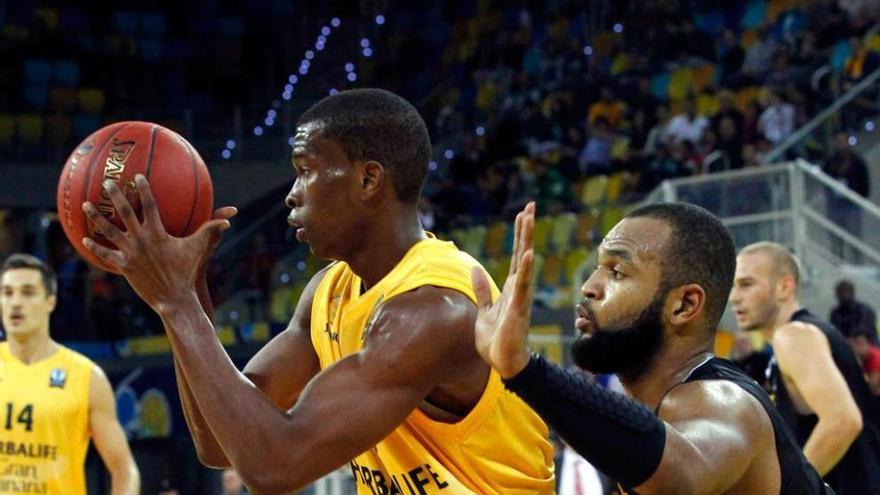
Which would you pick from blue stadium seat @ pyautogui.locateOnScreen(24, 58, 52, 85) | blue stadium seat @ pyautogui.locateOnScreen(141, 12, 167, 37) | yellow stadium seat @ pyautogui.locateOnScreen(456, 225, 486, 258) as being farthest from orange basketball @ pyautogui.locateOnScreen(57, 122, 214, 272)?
blue stadium seat @ pyautogui.locateOnScreen(141, 12, 167, 37)

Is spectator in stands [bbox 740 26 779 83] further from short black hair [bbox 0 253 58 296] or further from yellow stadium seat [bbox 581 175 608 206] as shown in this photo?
short black hair [bbox 0 253 58 296]

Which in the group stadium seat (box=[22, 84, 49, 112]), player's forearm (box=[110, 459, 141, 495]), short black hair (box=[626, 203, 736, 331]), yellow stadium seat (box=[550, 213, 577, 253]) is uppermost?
short black hair (box=[626, 203, 736, 331])

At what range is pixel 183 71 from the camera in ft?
65.7

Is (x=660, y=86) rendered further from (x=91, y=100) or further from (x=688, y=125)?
(x=91, y=100)

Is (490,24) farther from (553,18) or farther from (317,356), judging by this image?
(317,356)

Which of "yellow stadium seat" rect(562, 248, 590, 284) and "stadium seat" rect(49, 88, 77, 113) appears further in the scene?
"stadium seat" rect(49, 88, 77, 113)

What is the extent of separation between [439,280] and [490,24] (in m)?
17.0

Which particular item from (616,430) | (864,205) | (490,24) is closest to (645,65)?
(490,24)

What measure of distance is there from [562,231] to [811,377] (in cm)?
836

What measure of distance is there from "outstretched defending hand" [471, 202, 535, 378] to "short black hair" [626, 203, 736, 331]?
1.67ft

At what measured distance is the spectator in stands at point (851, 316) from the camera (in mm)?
7781

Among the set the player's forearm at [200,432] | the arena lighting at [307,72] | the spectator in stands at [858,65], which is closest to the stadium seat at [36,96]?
the arena lighting at [307,72]

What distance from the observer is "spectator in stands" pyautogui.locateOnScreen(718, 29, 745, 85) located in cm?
1487

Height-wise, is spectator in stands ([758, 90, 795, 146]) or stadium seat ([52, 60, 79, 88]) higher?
stadium seat ([52, 60, 79, 88])
